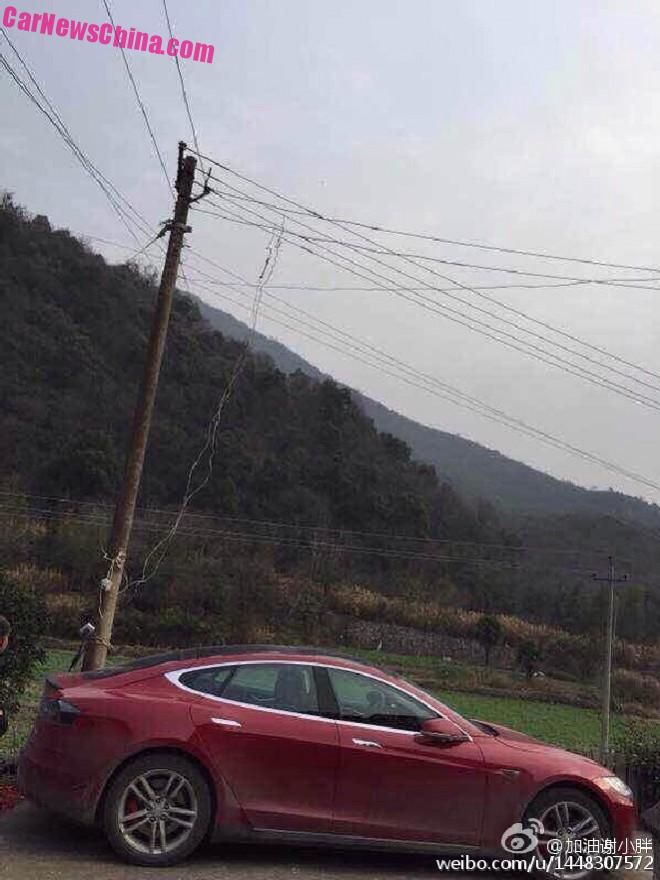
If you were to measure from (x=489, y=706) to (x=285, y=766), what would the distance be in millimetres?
32379

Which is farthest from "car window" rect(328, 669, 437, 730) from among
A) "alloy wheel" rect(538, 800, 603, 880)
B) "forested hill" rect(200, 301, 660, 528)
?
"forested hill" rect(200, 301, 660, 528)

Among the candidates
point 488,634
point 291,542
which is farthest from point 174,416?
point 488,634

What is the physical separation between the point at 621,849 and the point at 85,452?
2361 inches

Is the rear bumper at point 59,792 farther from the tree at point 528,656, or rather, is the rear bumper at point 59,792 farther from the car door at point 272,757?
the tree at point 528,656

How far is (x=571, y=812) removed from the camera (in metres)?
6.75

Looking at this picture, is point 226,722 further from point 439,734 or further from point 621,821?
point 621,821

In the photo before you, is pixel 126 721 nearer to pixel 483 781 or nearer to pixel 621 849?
pixel 483 781

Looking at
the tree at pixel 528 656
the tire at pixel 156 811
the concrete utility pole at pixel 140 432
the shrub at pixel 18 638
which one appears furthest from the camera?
the tree at pixel 528 656

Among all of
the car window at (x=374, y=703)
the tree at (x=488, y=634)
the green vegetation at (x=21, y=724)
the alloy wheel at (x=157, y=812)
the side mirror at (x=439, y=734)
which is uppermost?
the car window at (x=374, y=703)

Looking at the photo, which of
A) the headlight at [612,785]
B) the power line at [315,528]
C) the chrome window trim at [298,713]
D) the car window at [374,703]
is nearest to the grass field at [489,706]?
the chrome window trim at [298,713]

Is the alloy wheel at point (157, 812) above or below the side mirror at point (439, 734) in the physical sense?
below

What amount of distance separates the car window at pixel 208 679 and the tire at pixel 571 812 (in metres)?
2.26

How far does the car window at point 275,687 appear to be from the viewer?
662 centimetres

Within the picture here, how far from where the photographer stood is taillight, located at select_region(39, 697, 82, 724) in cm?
633
